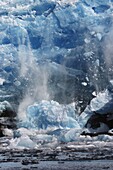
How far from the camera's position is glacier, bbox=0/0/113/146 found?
6738 centimetres

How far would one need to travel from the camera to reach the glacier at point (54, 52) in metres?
67.4

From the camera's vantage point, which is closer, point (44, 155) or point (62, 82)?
point (44, 155)

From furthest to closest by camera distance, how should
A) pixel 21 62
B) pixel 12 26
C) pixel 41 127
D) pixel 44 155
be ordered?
1. pixel 21 62
2. pixel 12 26
3. pixel 41 127
4. pixel 44 155

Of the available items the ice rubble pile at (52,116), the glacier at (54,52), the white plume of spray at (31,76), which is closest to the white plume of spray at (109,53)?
the glacier at (54,52)

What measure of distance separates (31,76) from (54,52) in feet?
20.8

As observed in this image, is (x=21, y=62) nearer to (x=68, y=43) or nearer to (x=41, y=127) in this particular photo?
(x=68, y=43)

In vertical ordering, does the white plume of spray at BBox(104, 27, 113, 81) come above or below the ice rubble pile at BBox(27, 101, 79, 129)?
above

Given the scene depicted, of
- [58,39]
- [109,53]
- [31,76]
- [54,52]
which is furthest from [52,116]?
[109,53]

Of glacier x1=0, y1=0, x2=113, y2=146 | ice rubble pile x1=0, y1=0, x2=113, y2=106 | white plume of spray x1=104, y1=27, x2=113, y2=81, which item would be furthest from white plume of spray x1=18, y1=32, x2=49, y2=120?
white plume of spray x1=104, y1=27, x2=113, y2=81

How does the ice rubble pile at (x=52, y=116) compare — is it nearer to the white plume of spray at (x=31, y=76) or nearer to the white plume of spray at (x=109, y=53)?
the white plume of spray at (x=31, y=76)

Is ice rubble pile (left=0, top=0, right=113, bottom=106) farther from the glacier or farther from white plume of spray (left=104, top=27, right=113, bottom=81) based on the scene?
white plume of spray (left=104, top=27, right=113, bottom=81)

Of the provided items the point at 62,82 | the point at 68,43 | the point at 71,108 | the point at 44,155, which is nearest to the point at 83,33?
the point at 68,43

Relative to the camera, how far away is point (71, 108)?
52375 mm

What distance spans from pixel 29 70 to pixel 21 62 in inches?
121
